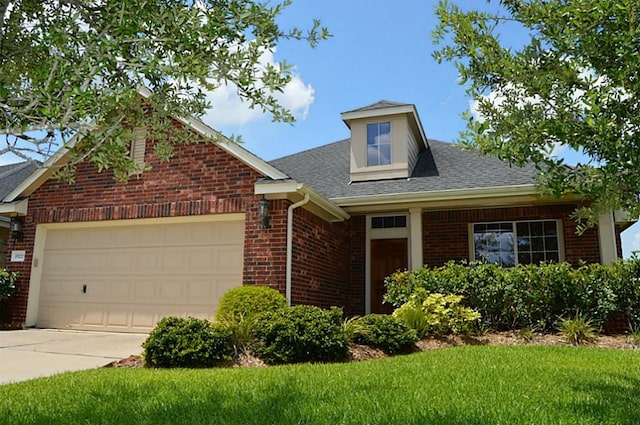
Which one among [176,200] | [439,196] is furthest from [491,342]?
[176,200]

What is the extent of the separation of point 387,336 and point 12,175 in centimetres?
1544

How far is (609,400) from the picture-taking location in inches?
170

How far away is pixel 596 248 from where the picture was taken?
10.6 meters

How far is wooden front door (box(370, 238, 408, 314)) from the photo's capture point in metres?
13.0

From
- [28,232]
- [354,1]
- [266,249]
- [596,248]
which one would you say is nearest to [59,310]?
[28,232]

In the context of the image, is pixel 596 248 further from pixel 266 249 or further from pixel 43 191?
pixel 43 191

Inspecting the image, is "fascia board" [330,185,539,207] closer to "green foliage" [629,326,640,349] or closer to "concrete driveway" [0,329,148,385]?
"green foliage" [629,326,640,349]

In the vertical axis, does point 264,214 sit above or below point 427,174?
below

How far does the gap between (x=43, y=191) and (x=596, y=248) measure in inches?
472

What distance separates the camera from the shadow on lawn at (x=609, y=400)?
3.79 m

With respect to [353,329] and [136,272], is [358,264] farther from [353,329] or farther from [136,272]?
[136,272]

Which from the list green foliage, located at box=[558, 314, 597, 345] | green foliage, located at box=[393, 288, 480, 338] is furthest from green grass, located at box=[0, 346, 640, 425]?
green foliage, located at box=[393, 288, 480, 338]

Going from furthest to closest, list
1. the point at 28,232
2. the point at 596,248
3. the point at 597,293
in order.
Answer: the point at 28,232, the point at 596,248, the point at 597,293

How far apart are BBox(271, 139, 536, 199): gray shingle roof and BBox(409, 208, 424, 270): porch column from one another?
1.72 ft
